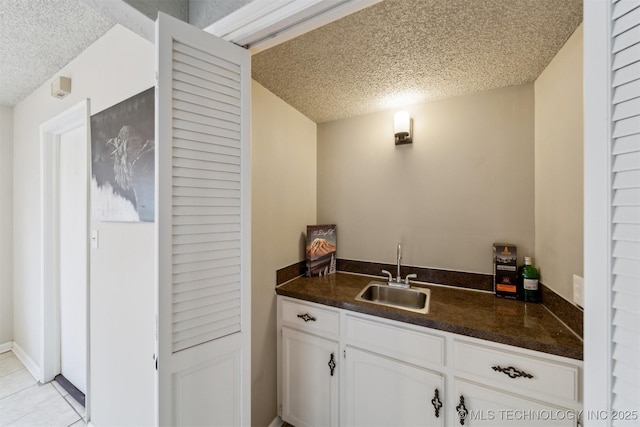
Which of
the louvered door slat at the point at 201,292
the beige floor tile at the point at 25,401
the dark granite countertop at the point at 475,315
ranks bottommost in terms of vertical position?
the beige floor tile at the point at 25,401

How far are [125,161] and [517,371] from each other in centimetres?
208

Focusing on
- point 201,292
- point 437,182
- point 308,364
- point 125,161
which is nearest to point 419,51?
point 437,182

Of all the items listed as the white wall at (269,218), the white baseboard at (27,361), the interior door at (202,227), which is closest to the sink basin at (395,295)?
the white wall at (269,218)

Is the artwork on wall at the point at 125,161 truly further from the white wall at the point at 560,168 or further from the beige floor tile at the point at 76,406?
the white wall at the point at 560,168

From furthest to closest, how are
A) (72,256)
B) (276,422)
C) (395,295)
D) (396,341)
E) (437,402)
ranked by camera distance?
(72,256)
(395,295)
(276,422)
(396,341)
(437,402)

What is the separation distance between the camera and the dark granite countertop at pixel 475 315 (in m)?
0.98

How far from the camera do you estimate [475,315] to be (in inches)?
47.6

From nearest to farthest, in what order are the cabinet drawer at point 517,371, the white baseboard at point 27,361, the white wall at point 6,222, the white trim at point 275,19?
the white trim at point 275,19 < the cabinet drawer at point 517,371 < the white baseboard at point 27,361 < the white wall at point 6,222

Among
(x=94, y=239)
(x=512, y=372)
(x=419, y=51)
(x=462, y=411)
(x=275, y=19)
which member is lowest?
(x=462, y=411)

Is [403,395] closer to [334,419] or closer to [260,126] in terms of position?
[334,419]

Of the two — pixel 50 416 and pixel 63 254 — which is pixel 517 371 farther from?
pixel 63 254
